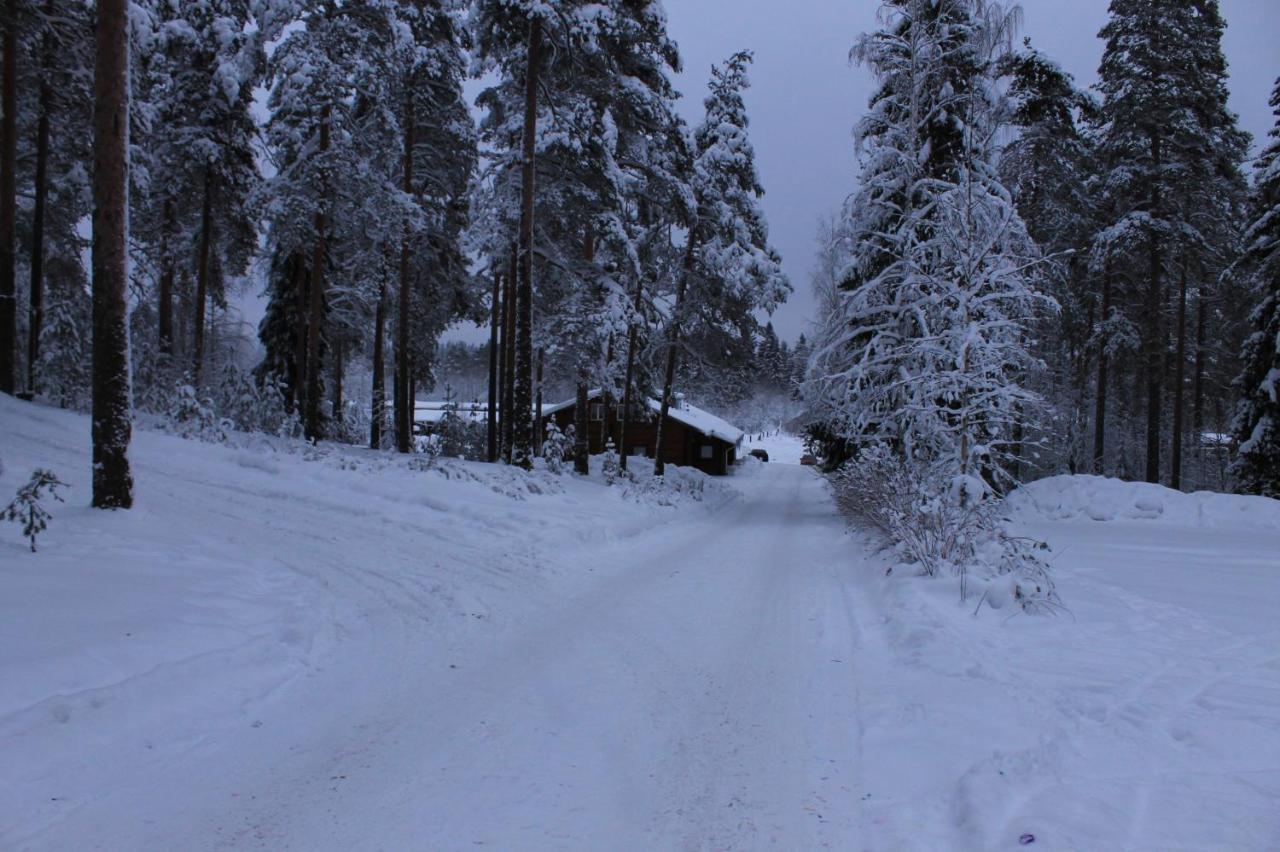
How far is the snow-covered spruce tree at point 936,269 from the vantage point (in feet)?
31.6

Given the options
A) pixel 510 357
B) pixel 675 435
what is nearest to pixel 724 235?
pixel 510 357

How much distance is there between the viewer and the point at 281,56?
1597 centimetres

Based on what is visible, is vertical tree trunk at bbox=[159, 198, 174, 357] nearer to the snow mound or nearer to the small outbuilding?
the small outbuilding

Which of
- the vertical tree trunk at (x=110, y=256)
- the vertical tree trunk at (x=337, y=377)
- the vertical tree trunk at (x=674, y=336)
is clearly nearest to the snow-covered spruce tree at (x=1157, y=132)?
the vertical tree trunk at (x=674, y=336)

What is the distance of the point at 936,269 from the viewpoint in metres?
11.0

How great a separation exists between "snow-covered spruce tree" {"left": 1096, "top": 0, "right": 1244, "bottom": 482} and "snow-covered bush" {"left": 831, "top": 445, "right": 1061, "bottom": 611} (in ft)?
51.3

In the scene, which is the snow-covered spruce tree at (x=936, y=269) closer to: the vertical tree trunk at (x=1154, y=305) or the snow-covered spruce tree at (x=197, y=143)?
the vertical tree trunk at (x=1154, y=305)

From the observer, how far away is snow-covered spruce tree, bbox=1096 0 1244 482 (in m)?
20.4

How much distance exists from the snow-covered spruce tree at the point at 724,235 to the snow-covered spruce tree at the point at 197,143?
13.1 meters

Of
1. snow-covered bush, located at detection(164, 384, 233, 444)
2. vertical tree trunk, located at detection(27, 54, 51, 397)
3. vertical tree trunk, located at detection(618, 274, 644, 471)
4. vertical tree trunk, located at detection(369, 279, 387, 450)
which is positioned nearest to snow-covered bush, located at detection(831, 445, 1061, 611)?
vertical tree trunk, located at detection(618, 274, 644, 471)

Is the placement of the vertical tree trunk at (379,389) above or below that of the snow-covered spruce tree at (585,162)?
below

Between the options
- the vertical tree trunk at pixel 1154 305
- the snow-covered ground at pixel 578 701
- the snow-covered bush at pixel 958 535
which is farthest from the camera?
the vertical tree trunk at pixel 1154 305

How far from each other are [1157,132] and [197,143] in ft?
96.6

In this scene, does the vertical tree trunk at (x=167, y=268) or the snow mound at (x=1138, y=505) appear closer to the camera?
the snow mound at (x=1138, y=505)
